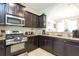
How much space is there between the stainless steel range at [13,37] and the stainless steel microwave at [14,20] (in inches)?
8.2

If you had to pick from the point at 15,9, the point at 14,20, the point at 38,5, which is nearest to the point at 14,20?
the point at 14,20

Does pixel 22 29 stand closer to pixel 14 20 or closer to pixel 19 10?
pixel 14 20

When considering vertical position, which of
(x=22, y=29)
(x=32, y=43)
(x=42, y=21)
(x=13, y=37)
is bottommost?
(x=32, y=43)

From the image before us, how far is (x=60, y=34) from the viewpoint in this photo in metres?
1.90

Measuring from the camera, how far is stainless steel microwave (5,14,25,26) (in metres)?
1.75

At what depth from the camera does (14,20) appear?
1.85m

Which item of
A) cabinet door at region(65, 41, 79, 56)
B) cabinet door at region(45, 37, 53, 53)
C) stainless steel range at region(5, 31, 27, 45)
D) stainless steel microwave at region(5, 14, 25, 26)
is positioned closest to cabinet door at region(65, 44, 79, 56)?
cabinet door at region(65, 41, 79, 56)

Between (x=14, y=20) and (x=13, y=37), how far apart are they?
37 centimetres

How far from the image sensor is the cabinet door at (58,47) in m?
1.99

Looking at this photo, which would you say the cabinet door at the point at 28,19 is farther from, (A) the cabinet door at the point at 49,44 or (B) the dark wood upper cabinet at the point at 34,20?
(A) the cabinet door at the point at 49,44

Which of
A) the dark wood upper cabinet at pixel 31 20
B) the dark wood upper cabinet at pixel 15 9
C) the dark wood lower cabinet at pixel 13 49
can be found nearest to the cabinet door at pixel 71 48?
the dark wood upper cabinet at pixel 31 20

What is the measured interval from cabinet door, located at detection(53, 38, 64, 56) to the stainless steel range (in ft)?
2.78

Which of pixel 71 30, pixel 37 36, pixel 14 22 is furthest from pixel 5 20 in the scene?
pixel 71 30

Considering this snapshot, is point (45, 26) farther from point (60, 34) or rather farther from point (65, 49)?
point (65, 49)
